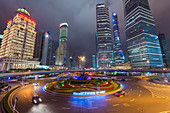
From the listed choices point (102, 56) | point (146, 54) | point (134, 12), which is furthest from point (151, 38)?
point (102, 56)

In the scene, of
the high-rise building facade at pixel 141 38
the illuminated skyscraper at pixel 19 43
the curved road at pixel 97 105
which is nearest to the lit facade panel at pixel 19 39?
the illuminated skyscraper at pixel 19 43

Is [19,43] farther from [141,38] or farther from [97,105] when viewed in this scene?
[141,38]

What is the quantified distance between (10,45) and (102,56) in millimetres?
175153

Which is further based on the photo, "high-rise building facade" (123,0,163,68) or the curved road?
"high-rise building facade" (123,0,163,68)

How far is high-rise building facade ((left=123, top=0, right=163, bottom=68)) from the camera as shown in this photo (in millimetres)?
135738

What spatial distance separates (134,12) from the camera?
160m

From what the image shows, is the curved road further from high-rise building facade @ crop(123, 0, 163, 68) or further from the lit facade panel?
high-rise building facade @ crop(123, 0, 163, 68)

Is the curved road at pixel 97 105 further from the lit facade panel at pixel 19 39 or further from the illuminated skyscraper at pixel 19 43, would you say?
the lit facade panel at pixel 19 39

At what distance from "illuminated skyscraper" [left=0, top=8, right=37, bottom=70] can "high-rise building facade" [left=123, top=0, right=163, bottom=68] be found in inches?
7248

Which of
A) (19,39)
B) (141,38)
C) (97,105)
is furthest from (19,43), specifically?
(141,38)

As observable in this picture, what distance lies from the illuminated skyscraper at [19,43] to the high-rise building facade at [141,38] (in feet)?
604

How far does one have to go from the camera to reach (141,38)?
463 ft

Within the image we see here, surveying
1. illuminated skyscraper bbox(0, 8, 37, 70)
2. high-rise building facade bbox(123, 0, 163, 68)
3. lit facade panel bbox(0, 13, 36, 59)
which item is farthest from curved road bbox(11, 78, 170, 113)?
high-rise building facade bbox(123, 0, 163, 68)

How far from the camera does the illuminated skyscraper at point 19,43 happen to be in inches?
3666
